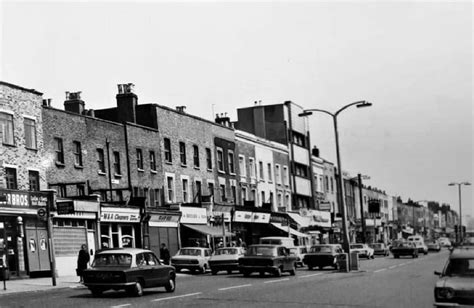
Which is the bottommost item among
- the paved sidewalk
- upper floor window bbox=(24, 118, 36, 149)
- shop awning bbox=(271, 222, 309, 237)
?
shop awning bbox=(271, 222, 309, 237)

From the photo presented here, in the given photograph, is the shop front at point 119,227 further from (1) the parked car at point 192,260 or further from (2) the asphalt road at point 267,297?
(2) the asphalt road at point 267,297

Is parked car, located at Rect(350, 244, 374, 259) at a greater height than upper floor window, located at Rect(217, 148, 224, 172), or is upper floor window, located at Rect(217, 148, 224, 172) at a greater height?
upper floor window, located at Rect(217, 148, 224, 172)

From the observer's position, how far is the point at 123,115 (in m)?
48.4

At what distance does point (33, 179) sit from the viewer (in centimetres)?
3644

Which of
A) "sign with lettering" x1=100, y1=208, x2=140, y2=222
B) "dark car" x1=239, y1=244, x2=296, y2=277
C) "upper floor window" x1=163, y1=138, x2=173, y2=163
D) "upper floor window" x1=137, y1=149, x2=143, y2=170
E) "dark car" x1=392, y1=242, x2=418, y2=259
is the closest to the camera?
"dark car" x1=239, y1=244, x2=296, y2=277

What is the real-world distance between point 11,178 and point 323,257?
16.6m

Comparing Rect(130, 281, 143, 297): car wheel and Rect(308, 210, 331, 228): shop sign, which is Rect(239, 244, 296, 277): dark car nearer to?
Rect(130, 281, 143, 297): car wheel

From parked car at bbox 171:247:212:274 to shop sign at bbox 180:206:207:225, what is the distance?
860 centimetres

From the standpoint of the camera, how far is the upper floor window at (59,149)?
1522 inches

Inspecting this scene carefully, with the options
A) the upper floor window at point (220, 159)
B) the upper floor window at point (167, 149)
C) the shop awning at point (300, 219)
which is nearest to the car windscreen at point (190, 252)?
the upper floor window at point (167, 149)

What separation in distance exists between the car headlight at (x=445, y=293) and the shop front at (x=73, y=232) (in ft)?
77.7

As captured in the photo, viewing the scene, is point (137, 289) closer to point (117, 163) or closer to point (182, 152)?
point (117, 163)

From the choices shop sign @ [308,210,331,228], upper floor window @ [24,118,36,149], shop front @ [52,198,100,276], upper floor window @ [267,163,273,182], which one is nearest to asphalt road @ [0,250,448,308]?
shop front @ [52,198,100,276]

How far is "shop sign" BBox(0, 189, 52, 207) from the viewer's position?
32.6m
